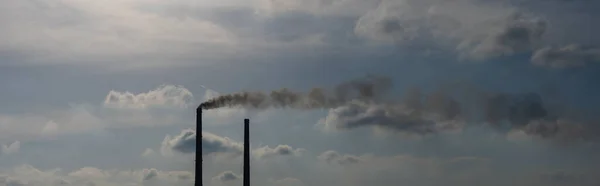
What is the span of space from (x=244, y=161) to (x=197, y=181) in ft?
20.3

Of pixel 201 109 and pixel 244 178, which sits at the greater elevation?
pixel 201 109

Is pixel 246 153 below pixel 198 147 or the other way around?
the other way around

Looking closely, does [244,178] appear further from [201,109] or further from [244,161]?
[201,109]

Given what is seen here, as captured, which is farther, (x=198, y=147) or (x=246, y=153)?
(x=246, y=153)

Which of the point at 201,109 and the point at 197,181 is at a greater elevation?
the point at 201,109

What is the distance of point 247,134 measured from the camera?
102062 mm

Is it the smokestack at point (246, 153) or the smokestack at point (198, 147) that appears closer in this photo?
the smokestack at point (198, 147)

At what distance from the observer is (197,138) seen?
97125mm

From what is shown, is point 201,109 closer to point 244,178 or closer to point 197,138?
point 197,138

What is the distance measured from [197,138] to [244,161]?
22.9 feet

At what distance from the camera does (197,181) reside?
98.0m

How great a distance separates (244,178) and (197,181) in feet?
19.5

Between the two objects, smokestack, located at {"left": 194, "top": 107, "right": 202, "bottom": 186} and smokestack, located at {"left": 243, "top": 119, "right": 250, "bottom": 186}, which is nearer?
smokestack, located at {"left": 194, "top": 107, "right": 202, "bottom": 186}

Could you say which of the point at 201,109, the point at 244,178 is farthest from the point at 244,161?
the point at 201,109
